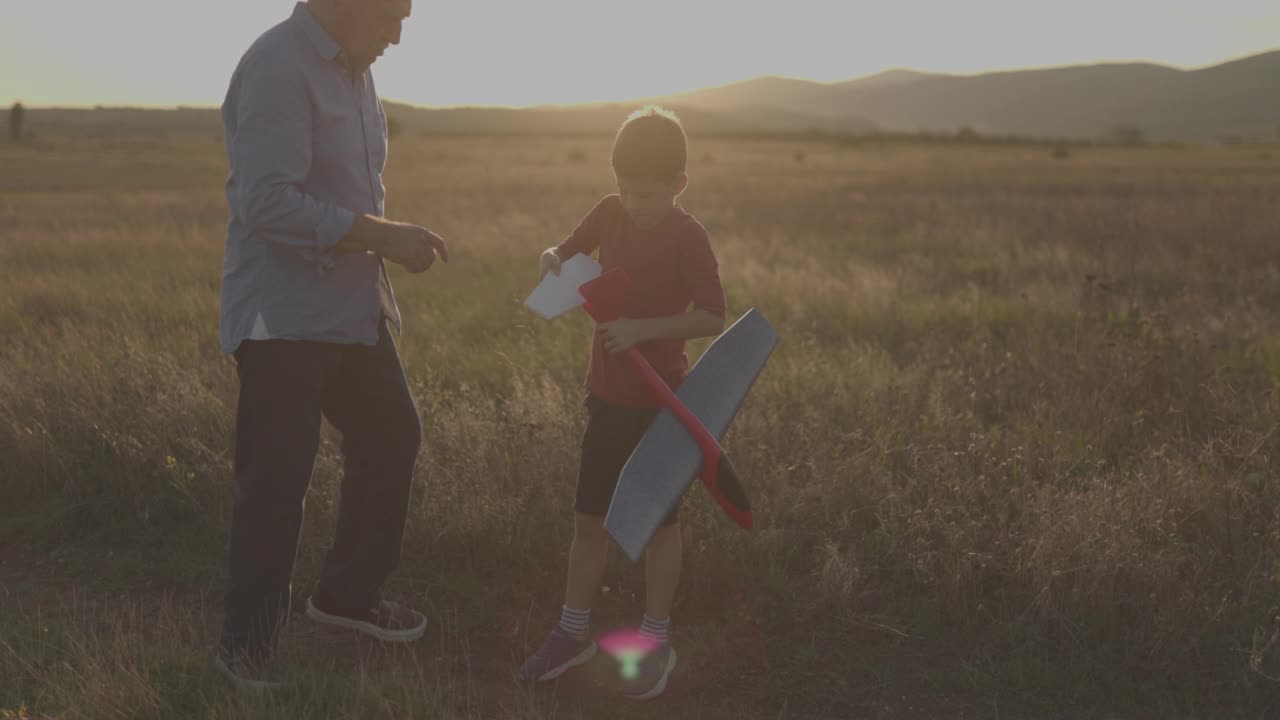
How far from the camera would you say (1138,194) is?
21.8m

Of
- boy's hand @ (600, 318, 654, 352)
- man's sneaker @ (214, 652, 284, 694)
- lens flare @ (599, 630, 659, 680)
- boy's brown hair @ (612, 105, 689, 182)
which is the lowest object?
lens flare @ (599, 630, 659, 680)

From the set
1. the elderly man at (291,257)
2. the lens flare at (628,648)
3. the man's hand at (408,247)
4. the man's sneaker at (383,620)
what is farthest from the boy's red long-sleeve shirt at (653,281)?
the man's sneaker at (383,620)

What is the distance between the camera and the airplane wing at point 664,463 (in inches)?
109

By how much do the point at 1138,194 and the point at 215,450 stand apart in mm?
22342

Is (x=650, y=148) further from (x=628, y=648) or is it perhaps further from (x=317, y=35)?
(x=628, y=648)

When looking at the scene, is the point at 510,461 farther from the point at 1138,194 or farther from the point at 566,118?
the point at 566,118

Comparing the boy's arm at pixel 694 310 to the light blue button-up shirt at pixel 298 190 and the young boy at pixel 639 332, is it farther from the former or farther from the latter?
the light blue button-up shirt at pixel 298 190

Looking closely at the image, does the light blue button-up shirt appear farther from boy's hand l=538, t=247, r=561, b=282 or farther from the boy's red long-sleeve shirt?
the boy's red long-sleeve shirt

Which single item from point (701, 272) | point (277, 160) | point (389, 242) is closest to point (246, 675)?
point (389, 242)

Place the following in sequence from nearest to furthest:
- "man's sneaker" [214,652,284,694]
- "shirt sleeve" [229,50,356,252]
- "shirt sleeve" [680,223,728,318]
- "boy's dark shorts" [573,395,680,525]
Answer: "shirt sleeve" [229,50,356,252] < "man's sneaker" [214,652,284,694] < "shirt sleeve" [680,223,728,318] < "boy's dark shorts" [573,395,680,525]

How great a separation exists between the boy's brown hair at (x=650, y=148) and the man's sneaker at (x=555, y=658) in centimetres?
157

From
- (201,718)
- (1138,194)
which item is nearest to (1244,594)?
(201,718)

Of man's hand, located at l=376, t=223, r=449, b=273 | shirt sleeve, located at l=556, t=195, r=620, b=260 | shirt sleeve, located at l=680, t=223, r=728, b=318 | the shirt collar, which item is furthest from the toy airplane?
the shirt collar

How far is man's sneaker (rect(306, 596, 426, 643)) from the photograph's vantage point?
3.40 m
